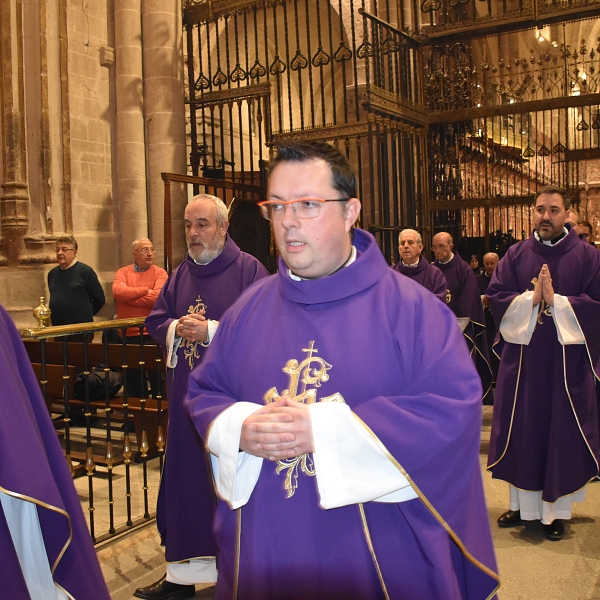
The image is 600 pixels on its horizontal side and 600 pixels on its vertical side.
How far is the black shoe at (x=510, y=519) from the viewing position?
462 cm

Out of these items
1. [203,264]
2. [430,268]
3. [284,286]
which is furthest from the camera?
[430,268]

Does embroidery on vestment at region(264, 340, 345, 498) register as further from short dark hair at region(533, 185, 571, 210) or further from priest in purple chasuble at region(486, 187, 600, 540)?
short dark hair at region(533, 185, 571, 210)

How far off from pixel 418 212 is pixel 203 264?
4.48 metres

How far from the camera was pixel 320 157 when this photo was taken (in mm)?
2143

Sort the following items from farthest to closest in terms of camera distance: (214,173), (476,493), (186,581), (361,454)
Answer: (214,173) → (186,581) → (476,493) → (361,454)

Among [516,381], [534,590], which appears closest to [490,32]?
[516,381]

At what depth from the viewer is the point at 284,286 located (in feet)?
7.31

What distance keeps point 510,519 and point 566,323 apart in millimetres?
1297

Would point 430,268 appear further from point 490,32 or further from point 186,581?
point 186,581

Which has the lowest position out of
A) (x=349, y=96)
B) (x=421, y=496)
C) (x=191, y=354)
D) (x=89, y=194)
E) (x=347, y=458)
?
(x=421, y=496)

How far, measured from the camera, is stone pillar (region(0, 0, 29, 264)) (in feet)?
28.2

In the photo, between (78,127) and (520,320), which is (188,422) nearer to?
(520,320)

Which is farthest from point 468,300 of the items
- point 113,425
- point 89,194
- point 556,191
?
point 89,194

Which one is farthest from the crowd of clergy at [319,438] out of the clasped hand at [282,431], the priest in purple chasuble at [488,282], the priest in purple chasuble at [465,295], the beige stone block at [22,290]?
the beige stone block at [22,290]
